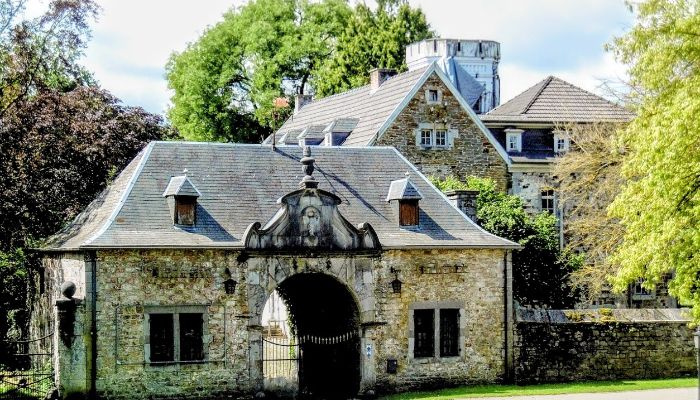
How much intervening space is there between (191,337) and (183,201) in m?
3.31

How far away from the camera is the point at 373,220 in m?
31.9

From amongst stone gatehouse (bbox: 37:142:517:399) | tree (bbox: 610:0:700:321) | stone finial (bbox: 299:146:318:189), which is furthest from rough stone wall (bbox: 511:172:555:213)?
tree (bbox: 610:0:700:321)

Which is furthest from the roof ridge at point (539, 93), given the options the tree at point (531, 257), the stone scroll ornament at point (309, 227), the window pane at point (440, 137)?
the stone scroll ornament at point (309, 227)

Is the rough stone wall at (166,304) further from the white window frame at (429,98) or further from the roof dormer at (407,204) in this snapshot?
the white window frame at (429,98)

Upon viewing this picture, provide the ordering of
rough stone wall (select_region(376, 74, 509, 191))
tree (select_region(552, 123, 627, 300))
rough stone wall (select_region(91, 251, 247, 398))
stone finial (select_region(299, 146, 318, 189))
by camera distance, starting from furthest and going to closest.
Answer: rough stone wall (select_region(376, 74, 509, 191))
tree (select_region(552, 123, 627, 300))
stone finial (select_region(299, 146, 318, 189))
rough stone wall (select_region(91, 251, 247, 398))

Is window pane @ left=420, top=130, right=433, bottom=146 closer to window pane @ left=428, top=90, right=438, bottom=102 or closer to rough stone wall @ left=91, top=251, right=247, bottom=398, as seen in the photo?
window pane @ left=428, top=90, right=438, bottom=102

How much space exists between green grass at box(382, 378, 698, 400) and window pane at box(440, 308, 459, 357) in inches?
38.4

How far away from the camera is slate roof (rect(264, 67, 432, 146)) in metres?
44.5

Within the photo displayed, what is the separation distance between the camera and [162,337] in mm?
29438

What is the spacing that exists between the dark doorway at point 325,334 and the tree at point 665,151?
736 centimetres

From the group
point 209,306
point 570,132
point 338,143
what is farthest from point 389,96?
point 209,306

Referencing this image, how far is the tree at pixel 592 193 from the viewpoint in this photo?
4153cm

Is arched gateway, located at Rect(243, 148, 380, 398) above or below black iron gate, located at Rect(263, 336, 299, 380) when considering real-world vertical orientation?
above

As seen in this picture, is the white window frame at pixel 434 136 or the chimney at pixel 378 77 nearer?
the white window frame at pixel 434 136
